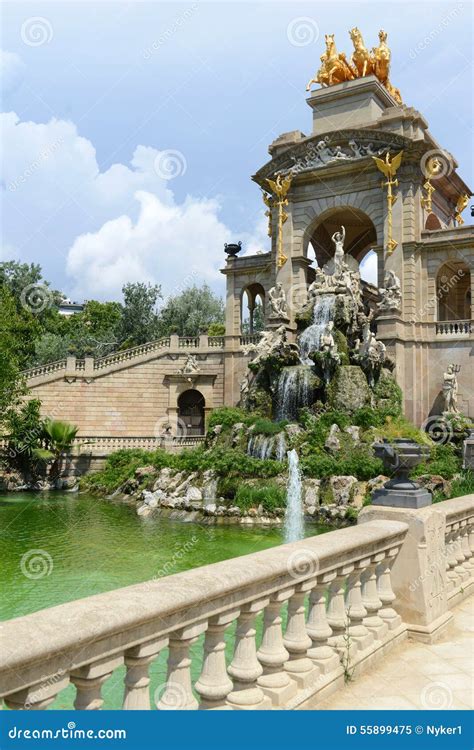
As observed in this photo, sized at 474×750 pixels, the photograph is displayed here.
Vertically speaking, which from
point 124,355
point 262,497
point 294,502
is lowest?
point 294,502

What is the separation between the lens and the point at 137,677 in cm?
303

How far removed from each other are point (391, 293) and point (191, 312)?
94.9 ft

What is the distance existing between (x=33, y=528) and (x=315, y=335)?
14480 millimetres

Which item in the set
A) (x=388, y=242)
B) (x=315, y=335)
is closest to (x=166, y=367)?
(x=315, y=335)

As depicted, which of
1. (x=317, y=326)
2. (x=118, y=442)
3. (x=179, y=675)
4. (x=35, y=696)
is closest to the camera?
(x=35, y=696)

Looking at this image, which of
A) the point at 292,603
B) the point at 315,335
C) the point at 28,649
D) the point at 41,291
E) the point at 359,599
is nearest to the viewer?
the point at 28,649

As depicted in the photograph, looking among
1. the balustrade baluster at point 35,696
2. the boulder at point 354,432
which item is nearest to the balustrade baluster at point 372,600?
the balustrade baluster at point 35,696

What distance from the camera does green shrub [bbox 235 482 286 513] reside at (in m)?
18.9

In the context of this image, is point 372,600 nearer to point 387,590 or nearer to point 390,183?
point 387,590

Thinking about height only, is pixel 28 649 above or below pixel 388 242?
below

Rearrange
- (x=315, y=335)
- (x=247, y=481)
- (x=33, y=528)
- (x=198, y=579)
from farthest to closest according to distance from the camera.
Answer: (x=315, y=335) → (x=247, y=481) → (x=33, y=528) → (x=198, y=579)

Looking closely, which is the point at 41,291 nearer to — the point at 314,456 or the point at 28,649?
the point at 314,456

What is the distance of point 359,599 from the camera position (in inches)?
202

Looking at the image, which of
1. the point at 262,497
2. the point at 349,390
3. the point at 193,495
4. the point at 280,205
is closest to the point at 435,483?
the point at 262,497
